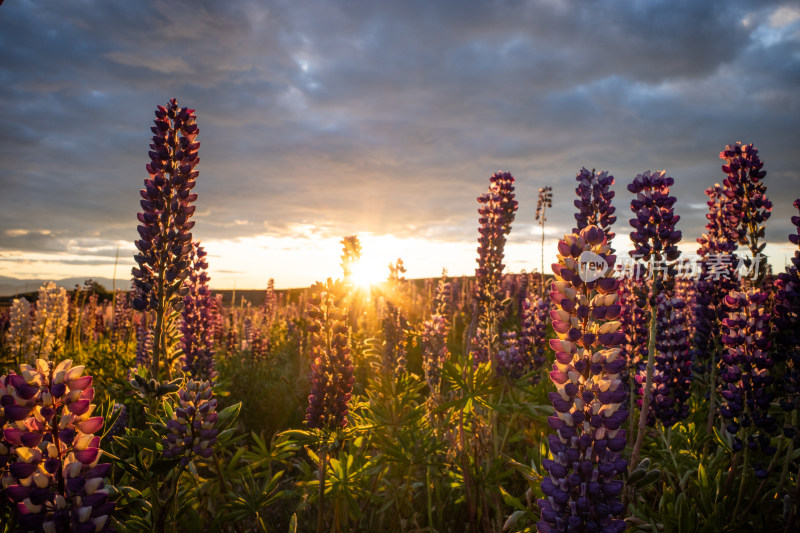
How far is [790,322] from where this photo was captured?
3561 mm

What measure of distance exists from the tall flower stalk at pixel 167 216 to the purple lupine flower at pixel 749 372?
14.8ft

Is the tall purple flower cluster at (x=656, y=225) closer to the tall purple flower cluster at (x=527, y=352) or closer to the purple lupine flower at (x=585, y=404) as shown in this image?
the purple lupine flower at (x=585, y=404)

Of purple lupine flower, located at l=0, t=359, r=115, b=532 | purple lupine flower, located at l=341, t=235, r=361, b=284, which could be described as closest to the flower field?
purple lupine flower, located at l=0, t=359, r=115, b=532

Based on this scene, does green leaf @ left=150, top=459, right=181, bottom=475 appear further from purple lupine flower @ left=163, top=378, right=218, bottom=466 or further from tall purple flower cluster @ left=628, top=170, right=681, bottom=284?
tall purple flower cluster @ left=628, top=170, right=681, bottom=284

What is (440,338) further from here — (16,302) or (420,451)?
(16,302)

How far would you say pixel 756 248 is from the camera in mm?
4102

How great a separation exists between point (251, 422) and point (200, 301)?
7.41ft

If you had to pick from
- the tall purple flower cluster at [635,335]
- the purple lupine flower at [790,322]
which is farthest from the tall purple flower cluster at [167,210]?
the purple lupine flower at [790,322]

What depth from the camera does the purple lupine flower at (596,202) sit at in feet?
13.4

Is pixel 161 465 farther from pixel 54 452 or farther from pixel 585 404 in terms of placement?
pixel 585 404

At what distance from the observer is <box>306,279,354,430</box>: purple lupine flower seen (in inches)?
132

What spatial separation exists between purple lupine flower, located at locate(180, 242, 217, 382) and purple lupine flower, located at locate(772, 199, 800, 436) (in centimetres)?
601

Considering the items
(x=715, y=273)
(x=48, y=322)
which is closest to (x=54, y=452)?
(x=715, y=273)

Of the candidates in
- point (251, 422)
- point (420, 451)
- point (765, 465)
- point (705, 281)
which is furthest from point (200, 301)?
point (765, 465)
